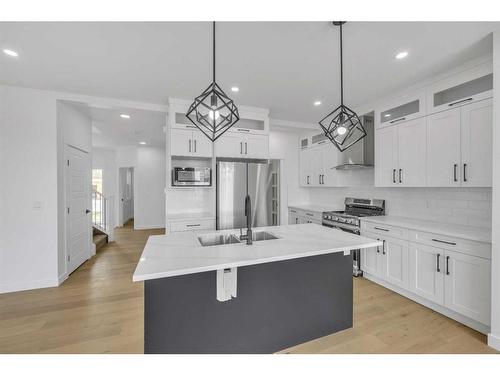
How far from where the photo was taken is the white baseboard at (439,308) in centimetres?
217

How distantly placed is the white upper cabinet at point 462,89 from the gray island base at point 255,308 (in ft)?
6.77

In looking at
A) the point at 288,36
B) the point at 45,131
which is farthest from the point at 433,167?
the point at 45,131

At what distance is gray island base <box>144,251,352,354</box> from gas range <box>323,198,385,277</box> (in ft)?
4.56

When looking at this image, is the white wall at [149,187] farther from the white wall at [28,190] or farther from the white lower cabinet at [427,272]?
the white lower cabinet at [427,272]

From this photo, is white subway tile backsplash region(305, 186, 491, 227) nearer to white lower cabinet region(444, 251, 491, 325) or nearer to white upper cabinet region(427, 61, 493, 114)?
white lower cabinet region(444, 251, 491, 325)

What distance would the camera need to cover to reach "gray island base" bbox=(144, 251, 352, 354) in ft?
5.22

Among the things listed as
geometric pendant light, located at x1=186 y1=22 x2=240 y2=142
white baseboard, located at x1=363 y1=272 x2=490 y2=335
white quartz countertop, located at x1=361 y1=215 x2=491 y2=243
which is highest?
geometric pendant light, located at x1=186 y1=22 x2=240 y2=142

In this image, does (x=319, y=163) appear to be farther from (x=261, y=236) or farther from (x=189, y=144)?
(x=261, y=236)

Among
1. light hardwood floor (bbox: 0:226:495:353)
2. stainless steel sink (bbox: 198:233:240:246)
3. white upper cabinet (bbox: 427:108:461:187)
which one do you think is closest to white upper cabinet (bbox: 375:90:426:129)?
white upper cabinet (bbox: 427:108:461:187)

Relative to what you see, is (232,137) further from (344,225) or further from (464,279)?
(464,279)

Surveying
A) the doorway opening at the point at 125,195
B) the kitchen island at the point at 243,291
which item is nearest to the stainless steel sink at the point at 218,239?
the kitchen island at the point at 243,291

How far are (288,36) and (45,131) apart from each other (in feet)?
10.9

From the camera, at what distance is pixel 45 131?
10.3ft

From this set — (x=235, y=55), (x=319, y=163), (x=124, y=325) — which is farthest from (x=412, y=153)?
(x=124, y=325)
